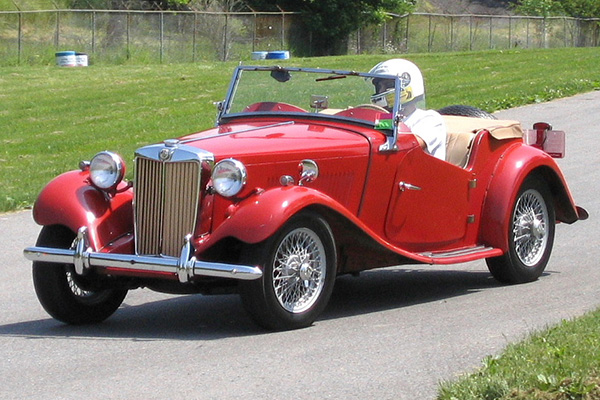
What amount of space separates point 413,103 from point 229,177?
2.26 metres

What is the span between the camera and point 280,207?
648 centimetres

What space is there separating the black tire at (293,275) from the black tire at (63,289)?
1274 mm

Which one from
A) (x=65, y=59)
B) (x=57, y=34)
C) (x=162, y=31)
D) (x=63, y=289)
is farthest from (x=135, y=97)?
(x=63, y=289)

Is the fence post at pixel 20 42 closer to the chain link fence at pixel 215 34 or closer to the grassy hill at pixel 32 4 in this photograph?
the chain link fence at pixel 215 34

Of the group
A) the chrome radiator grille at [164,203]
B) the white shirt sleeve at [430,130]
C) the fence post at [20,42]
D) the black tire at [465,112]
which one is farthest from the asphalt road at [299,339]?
the fence post at [20,42]

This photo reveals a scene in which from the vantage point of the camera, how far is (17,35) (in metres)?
35.2

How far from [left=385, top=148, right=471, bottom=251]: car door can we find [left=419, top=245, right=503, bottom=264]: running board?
0.23ft

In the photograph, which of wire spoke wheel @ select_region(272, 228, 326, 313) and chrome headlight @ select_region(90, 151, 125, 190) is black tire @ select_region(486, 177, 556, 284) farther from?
chrome headlight @ select_region(90, 151, 125, 190)

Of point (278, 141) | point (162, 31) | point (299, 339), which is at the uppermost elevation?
point (162, 31)

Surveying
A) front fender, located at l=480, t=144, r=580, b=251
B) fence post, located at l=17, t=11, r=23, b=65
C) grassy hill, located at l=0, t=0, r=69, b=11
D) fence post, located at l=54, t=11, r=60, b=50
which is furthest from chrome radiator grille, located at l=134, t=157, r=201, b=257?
grassy hill, located at l=0, t=0, r=69, b=11

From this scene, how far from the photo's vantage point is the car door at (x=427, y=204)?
25.2ft

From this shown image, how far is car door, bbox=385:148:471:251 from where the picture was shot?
7695 mm

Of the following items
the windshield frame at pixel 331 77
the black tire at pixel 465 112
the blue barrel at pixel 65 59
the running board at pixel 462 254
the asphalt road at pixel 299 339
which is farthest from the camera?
the blue barrel at pixel 65 59

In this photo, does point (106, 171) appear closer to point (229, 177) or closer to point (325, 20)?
point (229, 177)
